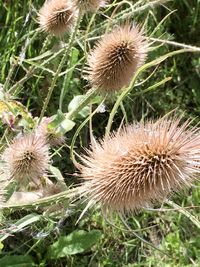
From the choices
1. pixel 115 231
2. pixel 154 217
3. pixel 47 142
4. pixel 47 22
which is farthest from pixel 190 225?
pixel 47 22

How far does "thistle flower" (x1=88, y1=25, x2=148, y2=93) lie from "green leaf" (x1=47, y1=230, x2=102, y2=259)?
84 centimetres

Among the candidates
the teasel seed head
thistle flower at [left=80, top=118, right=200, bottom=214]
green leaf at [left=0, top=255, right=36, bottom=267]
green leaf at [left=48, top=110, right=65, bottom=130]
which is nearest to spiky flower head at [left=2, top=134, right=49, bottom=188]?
green leaf at [left=48, top=110, right=65, bottom=130]

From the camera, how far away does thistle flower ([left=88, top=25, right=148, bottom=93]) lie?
1.74 m

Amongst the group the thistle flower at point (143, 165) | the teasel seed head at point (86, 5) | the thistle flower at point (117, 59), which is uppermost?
the teasel seed head at point (86, 5)

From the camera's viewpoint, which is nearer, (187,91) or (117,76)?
(117,76)

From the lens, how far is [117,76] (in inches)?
69.4

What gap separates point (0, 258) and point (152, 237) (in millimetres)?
729

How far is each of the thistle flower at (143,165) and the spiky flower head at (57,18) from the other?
0.73 metres

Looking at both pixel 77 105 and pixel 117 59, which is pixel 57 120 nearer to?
pixel 77 105

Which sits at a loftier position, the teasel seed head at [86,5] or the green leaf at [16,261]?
the teasel seed head at [86,5]

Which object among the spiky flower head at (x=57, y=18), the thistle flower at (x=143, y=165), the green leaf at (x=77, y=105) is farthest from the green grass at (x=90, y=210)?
the thistle flower at (x=143, y=165)

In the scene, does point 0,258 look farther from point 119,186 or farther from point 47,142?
point 119,186

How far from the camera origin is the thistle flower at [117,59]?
1742 millimetres

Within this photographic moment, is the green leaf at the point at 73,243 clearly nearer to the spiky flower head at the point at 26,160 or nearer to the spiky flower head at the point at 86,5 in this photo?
the spiky flower head at the point at 26,160
